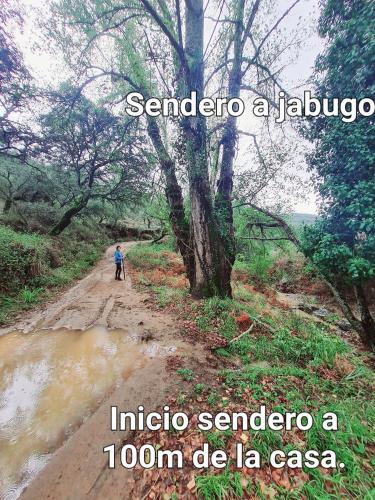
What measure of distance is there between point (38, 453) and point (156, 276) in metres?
8.93

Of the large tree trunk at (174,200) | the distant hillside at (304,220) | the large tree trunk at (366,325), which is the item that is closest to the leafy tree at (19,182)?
the large tree trunk at (174,200)

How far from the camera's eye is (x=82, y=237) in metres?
19.4

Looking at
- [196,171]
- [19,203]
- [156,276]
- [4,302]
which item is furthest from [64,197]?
[196,171]

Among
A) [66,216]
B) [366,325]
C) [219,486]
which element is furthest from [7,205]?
[366,325]

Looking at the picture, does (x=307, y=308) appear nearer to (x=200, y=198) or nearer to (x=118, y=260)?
(x=200, y=198)

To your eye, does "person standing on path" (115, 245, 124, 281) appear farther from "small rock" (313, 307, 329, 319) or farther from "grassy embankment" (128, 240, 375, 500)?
"small rock" (313, 307, 329, 319)

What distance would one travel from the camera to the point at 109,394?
345 centimetres

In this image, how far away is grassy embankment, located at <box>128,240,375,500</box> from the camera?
7.14 ft

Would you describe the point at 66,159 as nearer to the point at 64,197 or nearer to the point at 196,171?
the point at 64,197

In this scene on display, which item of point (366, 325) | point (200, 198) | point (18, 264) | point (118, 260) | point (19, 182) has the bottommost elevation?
point (366, 325)

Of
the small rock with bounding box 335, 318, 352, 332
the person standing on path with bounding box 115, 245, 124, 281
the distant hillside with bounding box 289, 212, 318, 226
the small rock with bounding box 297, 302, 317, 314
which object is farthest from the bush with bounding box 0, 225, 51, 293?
the small rock with bounding box 335, 318, 352, 332

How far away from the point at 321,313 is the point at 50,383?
11.4 m

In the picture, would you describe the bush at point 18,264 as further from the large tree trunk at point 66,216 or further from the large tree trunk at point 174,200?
the large tree trunk at point 174,200

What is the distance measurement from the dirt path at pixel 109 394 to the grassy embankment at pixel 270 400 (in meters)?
0.32
